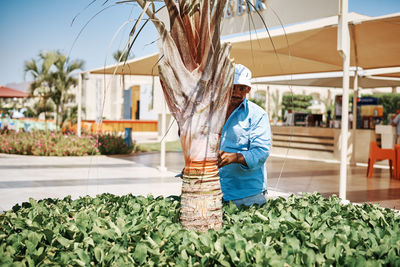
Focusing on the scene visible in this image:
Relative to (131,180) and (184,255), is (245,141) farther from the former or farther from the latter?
(131,180)

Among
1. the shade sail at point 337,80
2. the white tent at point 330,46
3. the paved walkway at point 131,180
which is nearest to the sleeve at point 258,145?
the white tent at point 330,46

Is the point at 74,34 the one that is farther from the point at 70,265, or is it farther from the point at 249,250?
the point at 249,250

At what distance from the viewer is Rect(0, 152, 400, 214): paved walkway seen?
7.35 meters

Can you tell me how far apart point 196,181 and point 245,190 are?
2.28 feet

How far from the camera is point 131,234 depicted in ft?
7.98

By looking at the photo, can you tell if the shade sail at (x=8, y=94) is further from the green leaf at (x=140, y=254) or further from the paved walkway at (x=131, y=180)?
the green leaf at (x=140, y=254)

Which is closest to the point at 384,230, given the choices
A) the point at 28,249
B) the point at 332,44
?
the point at 28,249

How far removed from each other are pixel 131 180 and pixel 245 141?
6.23 metres

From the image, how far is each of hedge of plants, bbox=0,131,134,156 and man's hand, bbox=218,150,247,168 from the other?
10640 millimetres

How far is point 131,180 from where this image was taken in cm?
887

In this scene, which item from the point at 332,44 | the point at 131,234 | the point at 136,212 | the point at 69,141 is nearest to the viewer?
the point at 131,234

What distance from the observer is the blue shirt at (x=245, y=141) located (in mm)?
2869

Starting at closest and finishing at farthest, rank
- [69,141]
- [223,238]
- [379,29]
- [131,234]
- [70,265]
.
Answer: [70,265] → [223,238] → [131,234] → [379,29] → [69,141]

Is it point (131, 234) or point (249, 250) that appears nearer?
point (249, 250)
